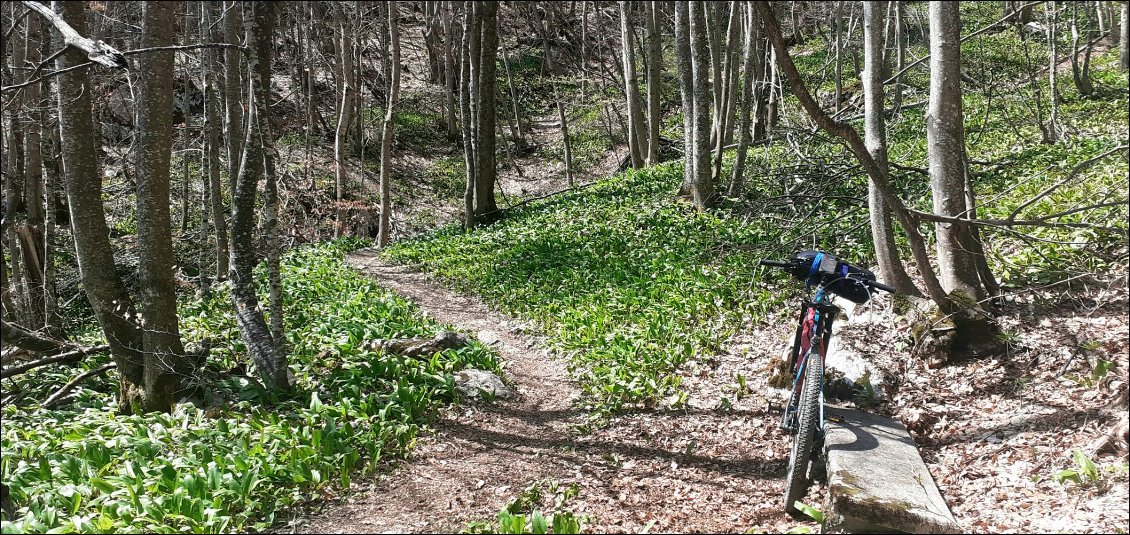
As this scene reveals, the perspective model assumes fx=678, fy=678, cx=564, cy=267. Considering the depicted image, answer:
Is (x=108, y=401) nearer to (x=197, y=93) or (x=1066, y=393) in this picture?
(x=1066, y=393)

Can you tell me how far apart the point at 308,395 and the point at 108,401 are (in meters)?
1.94

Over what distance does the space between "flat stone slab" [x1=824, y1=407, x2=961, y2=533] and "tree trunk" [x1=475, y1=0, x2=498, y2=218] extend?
1203cm

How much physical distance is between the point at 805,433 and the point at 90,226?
6.06 metres

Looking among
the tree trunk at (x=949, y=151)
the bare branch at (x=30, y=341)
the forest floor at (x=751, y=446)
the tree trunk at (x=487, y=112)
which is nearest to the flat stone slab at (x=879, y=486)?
the forest floor at (x=751, y=446)

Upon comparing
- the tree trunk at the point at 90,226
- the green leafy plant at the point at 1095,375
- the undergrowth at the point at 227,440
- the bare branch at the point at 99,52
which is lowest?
the undergrowth at the point at 227,440

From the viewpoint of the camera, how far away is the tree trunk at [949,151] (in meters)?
5.69

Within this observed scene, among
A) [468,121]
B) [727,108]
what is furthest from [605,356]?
[468,121]

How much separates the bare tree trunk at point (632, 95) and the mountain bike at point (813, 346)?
44.1ft

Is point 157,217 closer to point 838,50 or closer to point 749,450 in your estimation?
point 749,450

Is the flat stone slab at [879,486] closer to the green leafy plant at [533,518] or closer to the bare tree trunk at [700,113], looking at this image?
the green leafy plant at [533,518]

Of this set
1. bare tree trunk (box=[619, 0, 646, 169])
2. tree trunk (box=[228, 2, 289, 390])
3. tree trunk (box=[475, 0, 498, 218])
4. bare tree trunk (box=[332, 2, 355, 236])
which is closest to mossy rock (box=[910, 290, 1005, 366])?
tree trunk (box=[228, 2, 289, 390])

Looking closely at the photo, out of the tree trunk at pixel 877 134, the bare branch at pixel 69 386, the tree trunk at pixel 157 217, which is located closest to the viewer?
the tree trunk at pixel 157 217

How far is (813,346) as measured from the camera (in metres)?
4.30

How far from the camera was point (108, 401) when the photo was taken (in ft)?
20.9
